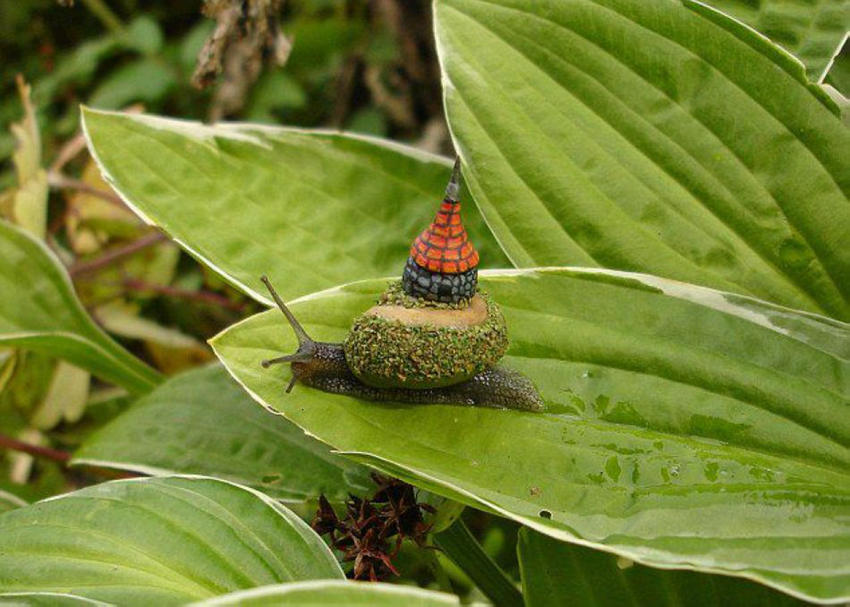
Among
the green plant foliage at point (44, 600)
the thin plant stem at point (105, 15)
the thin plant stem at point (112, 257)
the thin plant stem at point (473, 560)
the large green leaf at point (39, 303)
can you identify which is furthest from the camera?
the thin plant stem at point (105, 15)

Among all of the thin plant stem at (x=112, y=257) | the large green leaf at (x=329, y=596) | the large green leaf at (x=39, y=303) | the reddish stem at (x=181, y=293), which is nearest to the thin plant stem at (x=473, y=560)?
the large green leaf at (x=329, y=596)

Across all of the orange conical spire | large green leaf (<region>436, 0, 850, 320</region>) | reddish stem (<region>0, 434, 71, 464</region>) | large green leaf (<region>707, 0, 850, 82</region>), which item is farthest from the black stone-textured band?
reddish stem (<region>0, 434, 71, 464</region>)

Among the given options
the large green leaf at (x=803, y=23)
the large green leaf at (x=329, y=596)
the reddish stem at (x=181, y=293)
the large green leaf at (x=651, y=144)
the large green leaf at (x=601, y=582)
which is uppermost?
the large green leaf at (x=803, y=23)

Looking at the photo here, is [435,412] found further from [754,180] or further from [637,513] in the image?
[754,180]

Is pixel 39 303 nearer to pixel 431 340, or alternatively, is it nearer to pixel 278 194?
pixel 278 194

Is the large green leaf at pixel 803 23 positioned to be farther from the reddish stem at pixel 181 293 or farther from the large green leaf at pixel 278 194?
the reddish stem at pixel 181 293

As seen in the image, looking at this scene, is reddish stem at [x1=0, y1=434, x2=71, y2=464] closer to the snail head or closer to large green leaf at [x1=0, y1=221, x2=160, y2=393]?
large green leaf at [x1=0, y1=221, x2=160, y2=393]
